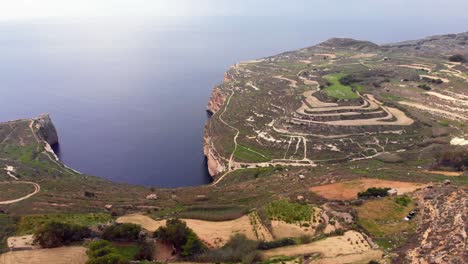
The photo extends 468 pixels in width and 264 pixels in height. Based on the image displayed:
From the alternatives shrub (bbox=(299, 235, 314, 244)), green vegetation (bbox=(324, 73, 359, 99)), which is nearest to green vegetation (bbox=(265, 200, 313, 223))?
shrub (bbox=(299, 235, 314, 244))

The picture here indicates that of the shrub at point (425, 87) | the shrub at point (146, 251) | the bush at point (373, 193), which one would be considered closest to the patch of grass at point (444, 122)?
the shrub at point (425, 87)

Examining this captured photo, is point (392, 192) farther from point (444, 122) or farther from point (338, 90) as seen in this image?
point (338, 90)

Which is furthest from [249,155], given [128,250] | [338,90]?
[128,250]

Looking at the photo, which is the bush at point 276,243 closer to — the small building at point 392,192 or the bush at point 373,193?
the bush at point 373,193

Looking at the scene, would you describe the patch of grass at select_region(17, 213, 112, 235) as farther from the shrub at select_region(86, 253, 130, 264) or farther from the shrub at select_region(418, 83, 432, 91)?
the shrub at select_region(418, 83, 432, 91)

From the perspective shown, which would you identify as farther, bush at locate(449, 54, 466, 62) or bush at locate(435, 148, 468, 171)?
bush at locate(449, 54, 466, 62)

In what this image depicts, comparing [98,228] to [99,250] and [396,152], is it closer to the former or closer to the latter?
[99,250]
